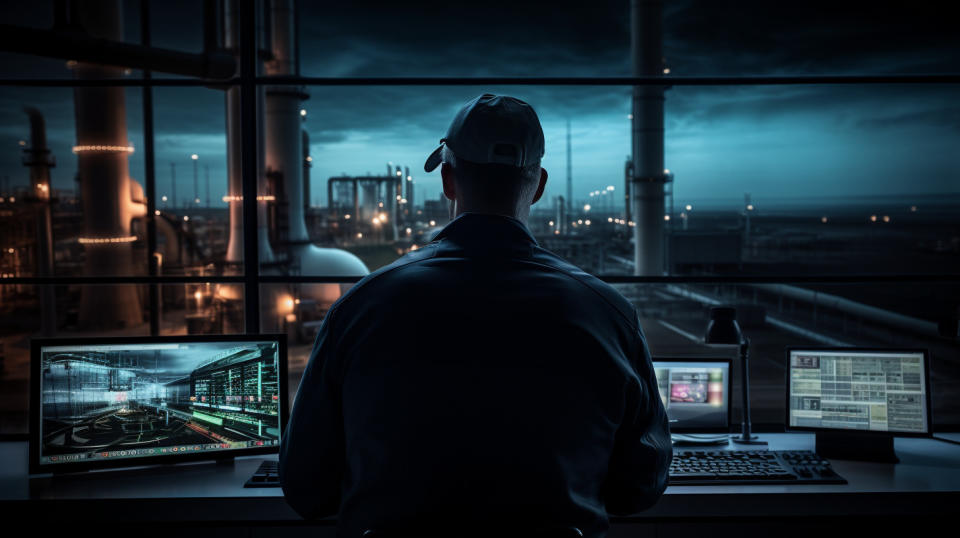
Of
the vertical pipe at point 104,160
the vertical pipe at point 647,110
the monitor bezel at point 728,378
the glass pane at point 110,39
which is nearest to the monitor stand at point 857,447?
the monitor bezel at point 728,378

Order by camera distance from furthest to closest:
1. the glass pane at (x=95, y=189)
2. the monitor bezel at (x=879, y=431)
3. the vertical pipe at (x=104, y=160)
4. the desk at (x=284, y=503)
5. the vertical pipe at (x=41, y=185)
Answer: the vertical pipe at (x=41, y=185) → the glass pane at (x=95, y=189) → the vertical pipe at (x=104, y=160) → the monitor bezel at (x=879, y=431) → the desk at (x=284, y=503)

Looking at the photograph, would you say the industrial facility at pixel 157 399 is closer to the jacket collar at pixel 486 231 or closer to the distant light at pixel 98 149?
the jacket collar at pixel 486 231

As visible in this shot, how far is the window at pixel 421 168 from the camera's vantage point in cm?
394

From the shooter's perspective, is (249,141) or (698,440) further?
(249,141)

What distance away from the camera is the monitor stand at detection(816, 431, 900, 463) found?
2059mm

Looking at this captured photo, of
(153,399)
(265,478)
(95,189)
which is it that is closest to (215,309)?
(95,189)

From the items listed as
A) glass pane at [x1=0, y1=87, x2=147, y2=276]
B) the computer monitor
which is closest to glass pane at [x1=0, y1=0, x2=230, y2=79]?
glass pane at [x1=0, y1=87, x2=147, y2=276]

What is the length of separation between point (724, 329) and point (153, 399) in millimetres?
1852

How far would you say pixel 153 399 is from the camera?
78.0 inches

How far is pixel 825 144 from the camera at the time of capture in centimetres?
3850

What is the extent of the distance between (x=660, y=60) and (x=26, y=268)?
1320 centimetres

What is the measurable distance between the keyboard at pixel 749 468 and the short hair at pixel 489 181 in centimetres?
131

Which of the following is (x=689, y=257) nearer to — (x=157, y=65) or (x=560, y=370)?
(x=157, y=65)

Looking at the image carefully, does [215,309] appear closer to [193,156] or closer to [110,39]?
[110,39]
